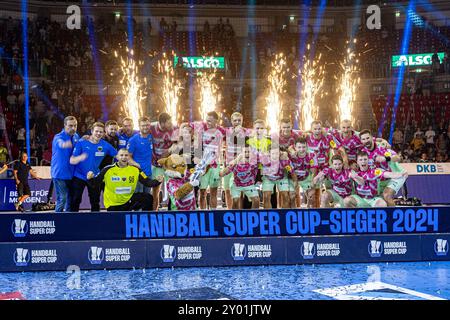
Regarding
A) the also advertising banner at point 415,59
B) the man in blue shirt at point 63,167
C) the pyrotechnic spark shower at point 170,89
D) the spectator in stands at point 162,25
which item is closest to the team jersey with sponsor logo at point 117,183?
the man in blue shirt at point 63,167

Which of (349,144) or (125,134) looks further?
(349,144)

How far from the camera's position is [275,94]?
923 inches

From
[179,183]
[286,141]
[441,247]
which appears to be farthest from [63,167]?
[441,247]

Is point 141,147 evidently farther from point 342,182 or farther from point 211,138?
point 342,182

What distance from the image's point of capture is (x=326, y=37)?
2589 centimetres

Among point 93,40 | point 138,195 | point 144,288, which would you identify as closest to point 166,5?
point 93,40

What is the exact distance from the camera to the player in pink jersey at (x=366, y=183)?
9336 mm

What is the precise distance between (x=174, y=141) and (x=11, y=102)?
41.2ft

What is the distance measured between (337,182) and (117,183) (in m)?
3.82

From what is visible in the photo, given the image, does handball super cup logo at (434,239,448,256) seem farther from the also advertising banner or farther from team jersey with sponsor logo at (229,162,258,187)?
the also advertising banner

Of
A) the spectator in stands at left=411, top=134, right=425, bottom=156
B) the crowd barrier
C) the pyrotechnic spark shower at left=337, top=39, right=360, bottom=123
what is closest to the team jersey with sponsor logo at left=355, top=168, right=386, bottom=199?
the crowd barrier

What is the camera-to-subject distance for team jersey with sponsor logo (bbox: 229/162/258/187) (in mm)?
9578

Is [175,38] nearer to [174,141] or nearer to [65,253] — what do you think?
[174,141]

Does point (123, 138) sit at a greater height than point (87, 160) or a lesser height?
greater
